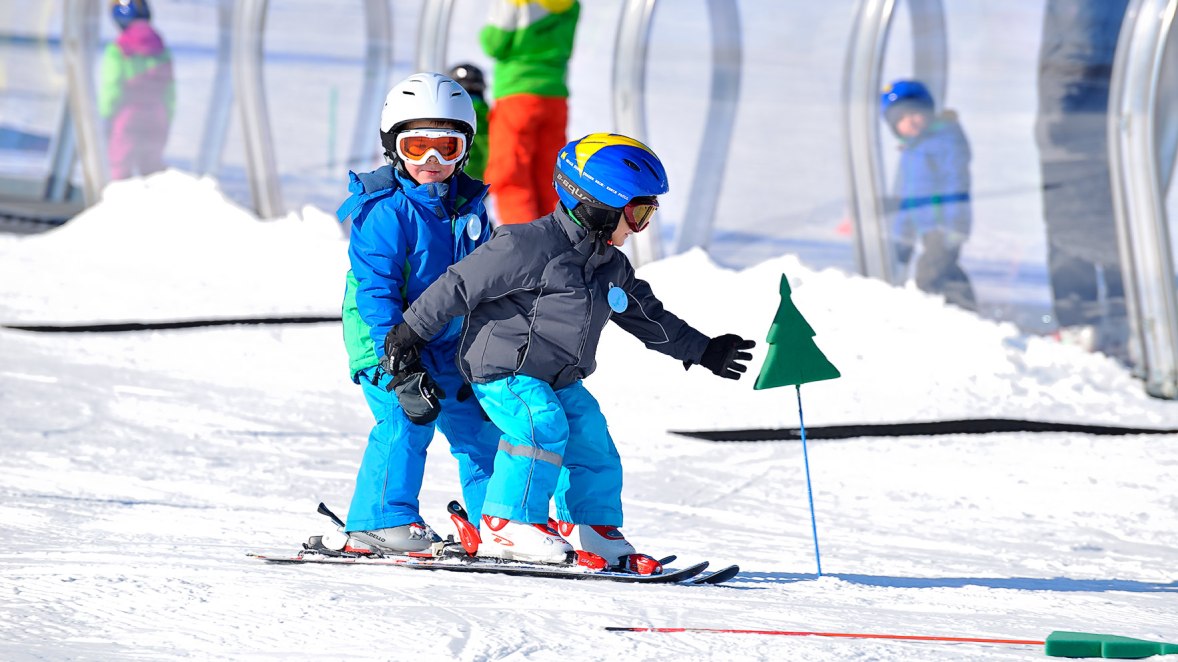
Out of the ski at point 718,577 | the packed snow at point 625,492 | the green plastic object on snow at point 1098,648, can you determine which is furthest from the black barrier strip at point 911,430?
the green plastic object on snow at point 1098,648

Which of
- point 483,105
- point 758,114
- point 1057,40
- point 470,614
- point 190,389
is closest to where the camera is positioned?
point 470,614

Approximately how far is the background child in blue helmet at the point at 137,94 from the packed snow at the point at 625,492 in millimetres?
520

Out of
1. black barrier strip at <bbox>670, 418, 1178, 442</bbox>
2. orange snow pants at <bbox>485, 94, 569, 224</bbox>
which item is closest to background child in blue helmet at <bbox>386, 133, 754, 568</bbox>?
black barrier strip at <bbox>670, 418, 1178, 442</bbox>

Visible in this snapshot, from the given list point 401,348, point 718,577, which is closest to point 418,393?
point 401,348

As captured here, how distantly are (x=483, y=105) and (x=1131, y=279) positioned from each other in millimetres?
3880

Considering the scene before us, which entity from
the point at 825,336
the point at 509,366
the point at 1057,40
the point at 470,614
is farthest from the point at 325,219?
the point at 470,614

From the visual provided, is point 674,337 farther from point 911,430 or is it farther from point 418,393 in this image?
point 911,430

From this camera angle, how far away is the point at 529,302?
441 cm

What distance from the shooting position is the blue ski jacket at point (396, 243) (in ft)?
14.9

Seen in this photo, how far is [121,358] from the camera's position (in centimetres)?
884

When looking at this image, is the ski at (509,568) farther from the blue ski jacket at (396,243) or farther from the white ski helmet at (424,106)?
the white ski helmet at (424,106)

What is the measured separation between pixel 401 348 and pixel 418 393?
0.51ft

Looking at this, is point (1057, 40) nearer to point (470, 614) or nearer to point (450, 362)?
point (450, 362)

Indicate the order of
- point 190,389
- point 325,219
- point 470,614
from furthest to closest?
point 325,219 → point 190,389 → point 470,614
